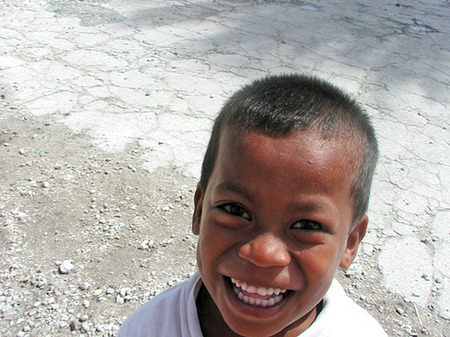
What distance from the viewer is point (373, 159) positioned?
1040 millimetres

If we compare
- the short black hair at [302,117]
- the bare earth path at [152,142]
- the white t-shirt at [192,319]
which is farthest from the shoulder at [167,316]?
the bare earth path at [152,142]

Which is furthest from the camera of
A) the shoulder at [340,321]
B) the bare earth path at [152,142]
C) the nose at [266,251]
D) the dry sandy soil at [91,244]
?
the bare earth path at [152,142]

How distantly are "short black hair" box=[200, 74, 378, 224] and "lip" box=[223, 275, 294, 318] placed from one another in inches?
9.8

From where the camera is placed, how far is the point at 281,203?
86cm

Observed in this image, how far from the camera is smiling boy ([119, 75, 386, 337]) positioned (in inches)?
34.1

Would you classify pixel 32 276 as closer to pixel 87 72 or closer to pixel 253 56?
pixel 87 72

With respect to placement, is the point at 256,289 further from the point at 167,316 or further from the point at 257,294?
the point at 167,316

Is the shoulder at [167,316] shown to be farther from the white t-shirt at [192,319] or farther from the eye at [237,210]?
Result: the eye at [237,210]

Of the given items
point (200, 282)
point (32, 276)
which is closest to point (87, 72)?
point (32, 276)

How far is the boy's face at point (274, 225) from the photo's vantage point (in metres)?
0.86

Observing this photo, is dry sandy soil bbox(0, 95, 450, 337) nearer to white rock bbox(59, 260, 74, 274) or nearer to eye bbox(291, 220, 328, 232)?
white rock bbox(59, 260, 74, 274)

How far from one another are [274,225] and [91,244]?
4.14 ft

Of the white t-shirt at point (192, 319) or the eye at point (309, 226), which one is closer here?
the eye at point (309, 226)

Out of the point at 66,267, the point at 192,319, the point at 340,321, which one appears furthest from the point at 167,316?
the point at 66,267
